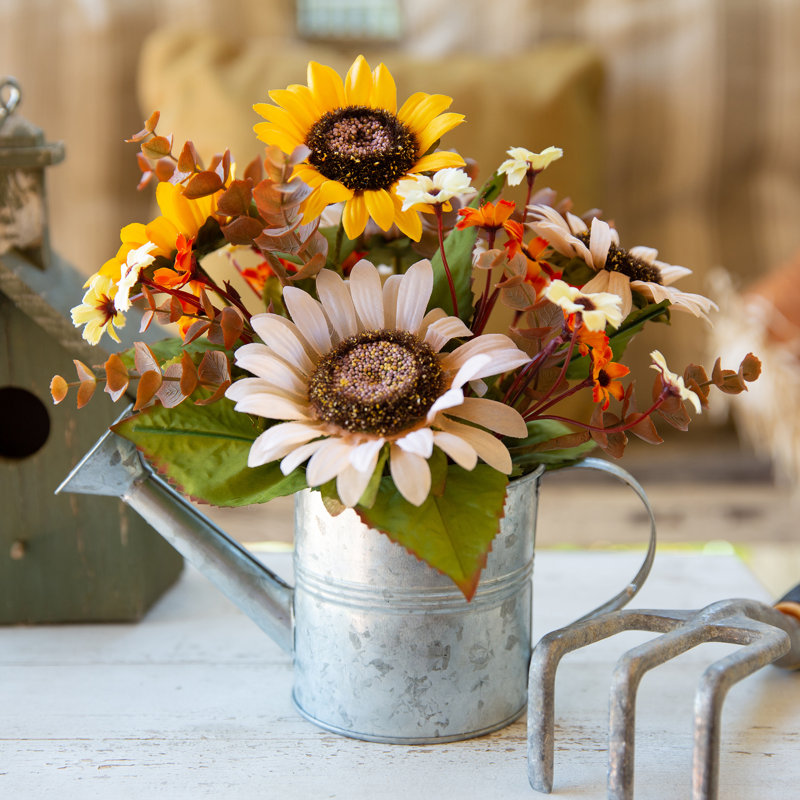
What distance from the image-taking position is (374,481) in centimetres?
46

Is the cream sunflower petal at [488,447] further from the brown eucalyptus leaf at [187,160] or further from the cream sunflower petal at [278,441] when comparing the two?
the brown eucalyptus leaf at [187,160]

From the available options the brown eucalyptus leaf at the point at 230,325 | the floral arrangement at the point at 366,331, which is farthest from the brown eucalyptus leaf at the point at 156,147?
the brown eucalyptus leaf at the point at 230,325

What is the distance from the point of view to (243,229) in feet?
1.67

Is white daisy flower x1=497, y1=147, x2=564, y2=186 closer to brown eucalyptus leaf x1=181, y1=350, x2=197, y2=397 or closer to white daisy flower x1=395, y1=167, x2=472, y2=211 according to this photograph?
white daisy flower x1=395, y1=167, x2=472, y2=211

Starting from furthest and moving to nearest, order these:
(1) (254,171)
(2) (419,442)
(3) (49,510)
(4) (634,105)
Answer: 1. (4) (634,105)
2. (3) (49,510)
3. (1) (254,171)
4. (2) (419,442)

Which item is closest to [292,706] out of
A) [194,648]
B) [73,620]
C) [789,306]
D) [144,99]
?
[194,648]

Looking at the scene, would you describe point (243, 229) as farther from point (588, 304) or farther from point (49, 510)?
point (49, 510)

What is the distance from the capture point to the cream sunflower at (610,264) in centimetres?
53

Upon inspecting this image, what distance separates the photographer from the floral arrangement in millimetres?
481

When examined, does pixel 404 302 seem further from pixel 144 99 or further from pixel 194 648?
pixel 144 99

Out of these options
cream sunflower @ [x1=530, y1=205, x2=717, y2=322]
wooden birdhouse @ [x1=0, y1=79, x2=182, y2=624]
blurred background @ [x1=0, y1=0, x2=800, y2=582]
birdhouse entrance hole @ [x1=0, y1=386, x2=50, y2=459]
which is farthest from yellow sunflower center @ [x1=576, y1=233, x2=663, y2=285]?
blurred background @ [x1=0, y1=0, x2=800, y2=582]

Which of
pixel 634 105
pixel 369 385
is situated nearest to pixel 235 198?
pixel 369 385

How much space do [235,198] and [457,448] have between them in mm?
182

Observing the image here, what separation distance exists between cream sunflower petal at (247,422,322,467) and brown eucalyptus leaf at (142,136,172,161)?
18 cm
